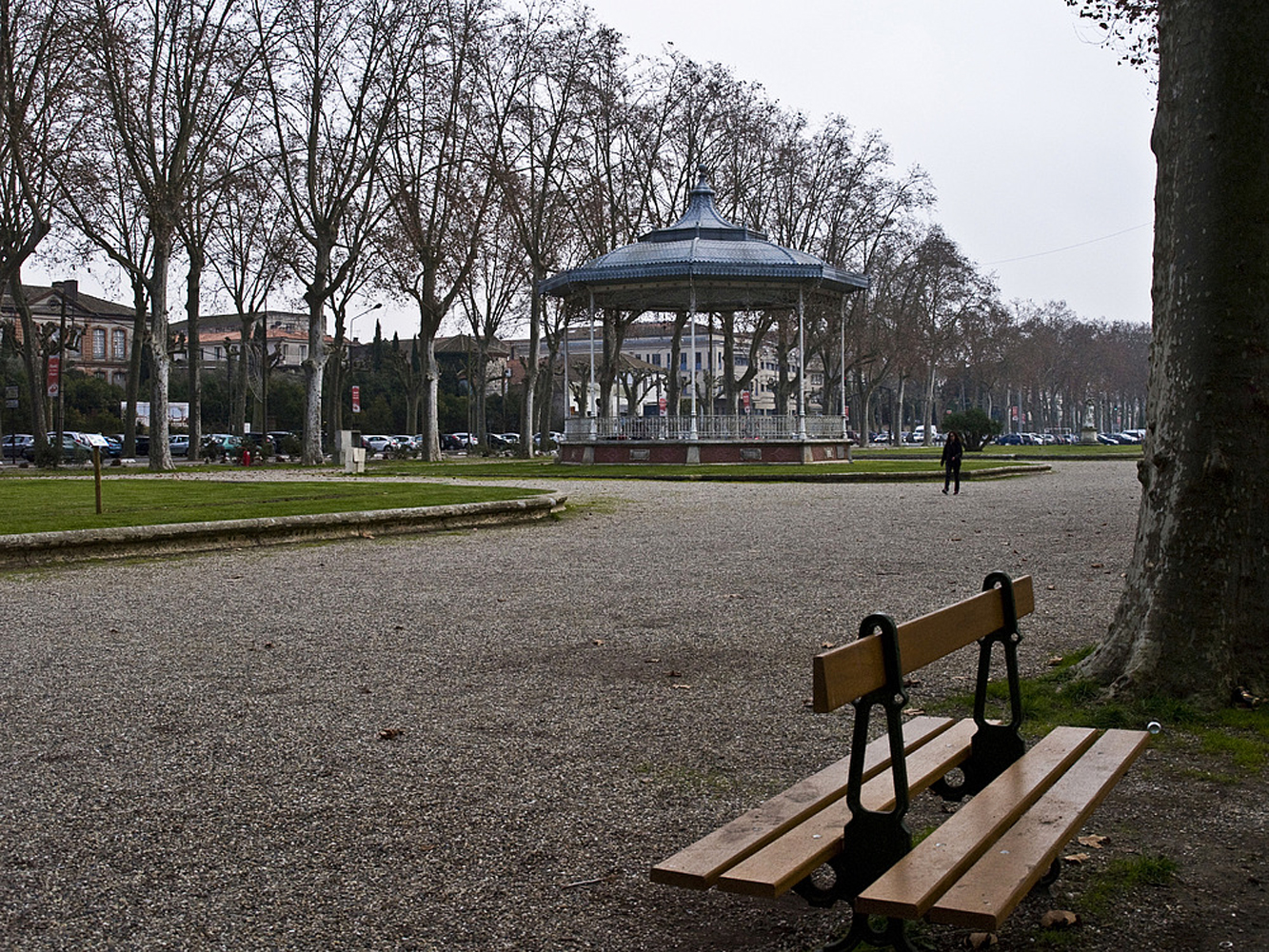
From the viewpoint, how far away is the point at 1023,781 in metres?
3.84

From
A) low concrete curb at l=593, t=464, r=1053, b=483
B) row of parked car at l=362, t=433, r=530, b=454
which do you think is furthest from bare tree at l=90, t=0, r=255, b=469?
row of parked car at l=362, t=433, r=530, b=454

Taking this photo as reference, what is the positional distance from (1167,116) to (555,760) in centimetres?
385

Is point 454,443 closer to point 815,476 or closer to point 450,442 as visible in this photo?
point 450,442

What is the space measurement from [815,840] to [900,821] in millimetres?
218

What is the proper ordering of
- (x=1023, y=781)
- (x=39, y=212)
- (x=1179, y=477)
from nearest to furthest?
(x=1023, y=781) < (x=1179, y=477) < (x=39, y=212)

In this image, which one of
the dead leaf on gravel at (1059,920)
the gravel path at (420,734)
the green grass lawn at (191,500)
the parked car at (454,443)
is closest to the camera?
the dead leaf on gravel at (1059,920)

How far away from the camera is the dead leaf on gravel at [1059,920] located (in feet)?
11.4

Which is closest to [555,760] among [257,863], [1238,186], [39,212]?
[257,863]

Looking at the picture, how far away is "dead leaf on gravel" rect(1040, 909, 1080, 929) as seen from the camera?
348 centimetres

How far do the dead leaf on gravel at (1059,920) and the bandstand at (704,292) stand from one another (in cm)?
3316

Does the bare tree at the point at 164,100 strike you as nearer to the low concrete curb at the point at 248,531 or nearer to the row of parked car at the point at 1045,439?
the low concrete curb at the point at 248,531

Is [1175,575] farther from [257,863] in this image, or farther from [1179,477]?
[257,863]

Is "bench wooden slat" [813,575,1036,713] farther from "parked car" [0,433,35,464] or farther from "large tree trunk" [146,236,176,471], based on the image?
"parked car" [0,433,35,464]

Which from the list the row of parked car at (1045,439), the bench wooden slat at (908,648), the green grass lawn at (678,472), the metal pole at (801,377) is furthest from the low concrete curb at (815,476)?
the row of parked car at (1045,439)
